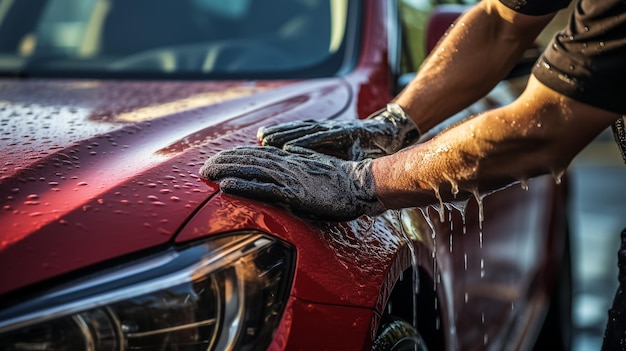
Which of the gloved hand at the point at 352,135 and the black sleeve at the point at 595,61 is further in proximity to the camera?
the gloved hand at the point at 352,135

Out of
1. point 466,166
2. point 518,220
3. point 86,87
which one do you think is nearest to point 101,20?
point 86,87

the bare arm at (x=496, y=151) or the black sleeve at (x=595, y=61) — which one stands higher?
the black sleeve at (x=595, y=61)

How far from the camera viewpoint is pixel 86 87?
2.91 meters

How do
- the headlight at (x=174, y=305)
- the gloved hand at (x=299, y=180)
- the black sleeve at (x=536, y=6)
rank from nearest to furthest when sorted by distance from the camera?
the headlight at (x=174, y=305), the gloved hand at (x=299, y=180), the black sleeve at (x=536, y=6)

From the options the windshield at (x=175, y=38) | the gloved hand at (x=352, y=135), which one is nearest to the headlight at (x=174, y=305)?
the gloved hand at (x=352, y=135)

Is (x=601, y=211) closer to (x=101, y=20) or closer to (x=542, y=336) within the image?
(x=542, y=336)

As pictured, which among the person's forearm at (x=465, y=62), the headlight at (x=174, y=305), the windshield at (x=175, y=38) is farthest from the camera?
the windshield at (x=175, y=38)

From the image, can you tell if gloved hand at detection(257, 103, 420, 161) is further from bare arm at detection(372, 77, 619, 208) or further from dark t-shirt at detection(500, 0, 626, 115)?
dark t-shirt at detection(500, 0, 626, 115)

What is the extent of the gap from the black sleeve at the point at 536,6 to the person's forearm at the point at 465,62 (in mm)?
71

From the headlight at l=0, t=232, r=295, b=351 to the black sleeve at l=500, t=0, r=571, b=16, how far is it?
938 millimetres

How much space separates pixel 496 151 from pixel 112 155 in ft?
2.38

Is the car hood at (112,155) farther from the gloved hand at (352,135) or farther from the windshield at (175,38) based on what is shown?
the windshield at (175,38)

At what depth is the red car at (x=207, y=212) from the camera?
66.5 inches

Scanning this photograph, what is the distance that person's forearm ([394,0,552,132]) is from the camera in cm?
259
